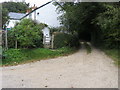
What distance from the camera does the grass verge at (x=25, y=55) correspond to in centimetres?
808

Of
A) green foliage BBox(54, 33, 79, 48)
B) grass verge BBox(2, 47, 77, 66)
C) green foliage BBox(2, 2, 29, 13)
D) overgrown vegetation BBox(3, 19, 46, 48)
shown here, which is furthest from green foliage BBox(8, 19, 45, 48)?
green foliage BBox(2, 2, 29, 13)

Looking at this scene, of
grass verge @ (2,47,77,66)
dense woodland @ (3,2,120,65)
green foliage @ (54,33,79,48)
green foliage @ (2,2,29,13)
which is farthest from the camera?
green foliage @ (2,2,29,13)

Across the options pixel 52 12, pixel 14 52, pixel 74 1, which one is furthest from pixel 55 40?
pixel 52 12

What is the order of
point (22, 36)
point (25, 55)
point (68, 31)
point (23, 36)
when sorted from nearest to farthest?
point (25, 55) < point (22, 36) < point (23, 36) < point (68, 31)

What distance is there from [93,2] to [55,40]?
15.2 ft

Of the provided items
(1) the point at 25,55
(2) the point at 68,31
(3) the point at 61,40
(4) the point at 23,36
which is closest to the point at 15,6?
(2) the point at 68,31

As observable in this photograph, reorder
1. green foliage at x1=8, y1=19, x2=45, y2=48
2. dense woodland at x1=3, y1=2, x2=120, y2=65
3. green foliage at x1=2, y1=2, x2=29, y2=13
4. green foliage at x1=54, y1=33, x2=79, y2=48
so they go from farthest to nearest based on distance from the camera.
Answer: green foliage at x1=2, y1=2, x2=29, y2=13 < green foliage at x1=54, y1=33, x2=79, y2=48 < green foliage at x1=8, y1=19, x2=45, y2=48 < dense woodland at x1=3, y1=2, x2=120, y2=65

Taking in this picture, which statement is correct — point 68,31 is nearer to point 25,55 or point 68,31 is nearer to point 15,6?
point 25,55

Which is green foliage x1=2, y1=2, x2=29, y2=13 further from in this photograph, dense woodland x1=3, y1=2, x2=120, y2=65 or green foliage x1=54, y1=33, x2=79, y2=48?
green foliage x1=54, y1=33, x2=79, y2=48

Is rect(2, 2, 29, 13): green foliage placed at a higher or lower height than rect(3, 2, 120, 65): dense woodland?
higher

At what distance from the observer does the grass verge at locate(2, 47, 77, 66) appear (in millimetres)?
8078

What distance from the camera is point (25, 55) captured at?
9008 millimetres

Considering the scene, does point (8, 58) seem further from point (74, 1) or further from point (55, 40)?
point (74, 1)

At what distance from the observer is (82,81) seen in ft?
15.7
